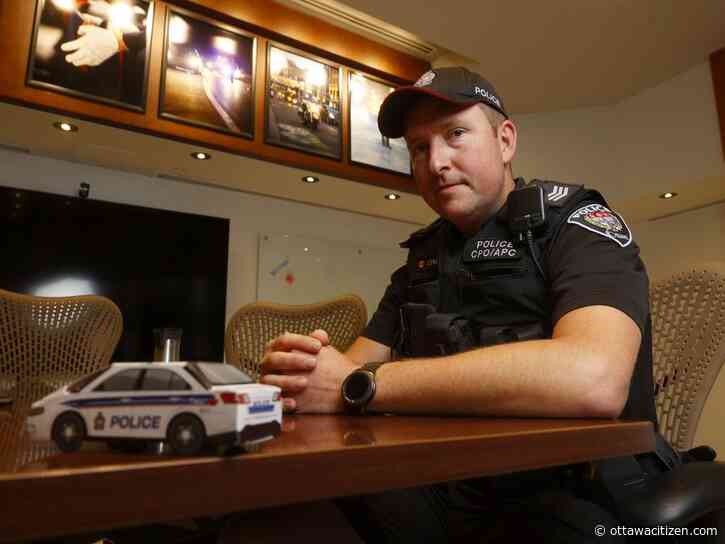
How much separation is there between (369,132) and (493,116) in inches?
62.0

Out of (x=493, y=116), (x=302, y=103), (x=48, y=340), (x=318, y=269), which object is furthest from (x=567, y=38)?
(x=48, y=340)

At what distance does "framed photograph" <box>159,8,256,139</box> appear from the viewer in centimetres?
219

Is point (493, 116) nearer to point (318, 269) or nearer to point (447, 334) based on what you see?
point (447, 334)

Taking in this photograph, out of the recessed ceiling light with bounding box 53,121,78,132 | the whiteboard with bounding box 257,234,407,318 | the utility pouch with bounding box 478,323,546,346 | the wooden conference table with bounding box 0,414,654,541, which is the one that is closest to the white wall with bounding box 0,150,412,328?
the whiteboard with bounding box 257,234,407,318

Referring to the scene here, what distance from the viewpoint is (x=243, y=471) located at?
29cm

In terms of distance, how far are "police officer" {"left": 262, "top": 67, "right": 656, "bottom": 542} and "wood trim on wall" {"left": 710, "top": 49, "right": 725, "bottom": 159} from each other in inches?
75.7

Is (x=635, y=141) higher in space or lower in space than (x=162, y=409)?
higher

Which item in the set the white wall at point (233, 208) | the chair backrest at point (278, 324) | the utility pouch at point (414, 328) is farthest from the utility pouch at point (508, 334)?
the white wall at point (233, 208)

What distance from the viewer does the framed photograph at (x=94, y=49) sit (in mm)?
1941

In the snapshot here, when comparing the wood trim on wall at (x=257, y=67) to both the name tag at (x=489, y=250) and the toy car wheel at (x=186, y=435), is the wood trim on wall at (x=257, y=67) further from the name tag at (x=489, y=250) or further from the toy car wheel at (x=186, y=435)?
the toy car wheel at (x=186, y=435)

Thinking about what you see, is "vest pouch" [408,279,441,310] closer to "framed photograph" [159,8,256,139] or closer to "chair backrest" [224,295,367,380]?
"chair backrest" [224,295,367,380]

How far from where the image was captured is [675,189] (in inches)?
110

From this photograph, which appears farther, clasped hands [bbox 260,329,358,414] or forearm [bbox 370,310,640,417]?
clasped hands [bbox 260,329,358,414]

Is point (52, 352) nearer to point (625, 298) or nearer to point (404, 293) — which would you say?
point (404, 293)
